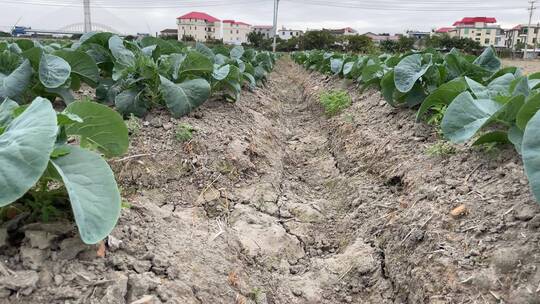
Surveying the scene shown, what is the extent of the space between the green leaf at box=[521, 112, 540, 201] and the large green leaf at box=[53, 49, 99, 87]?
353 centimetres

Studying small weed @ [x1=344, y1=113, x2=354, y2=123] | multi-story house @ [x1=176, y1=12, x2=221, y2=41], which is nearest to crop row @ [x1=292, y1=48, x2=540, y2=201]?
small weed @ [x1=344, y1=113, x2=354, y2=123]

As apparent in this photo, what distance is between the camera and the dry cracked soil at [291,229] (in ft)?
5.86

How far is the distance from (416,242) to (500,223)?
1.58 ft

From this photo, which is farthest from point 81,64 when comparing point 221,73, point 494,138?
point 494,138

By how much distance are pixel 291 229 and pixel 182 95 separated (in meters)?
1.70

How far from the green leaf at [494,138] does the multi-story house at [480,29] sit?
88889mm

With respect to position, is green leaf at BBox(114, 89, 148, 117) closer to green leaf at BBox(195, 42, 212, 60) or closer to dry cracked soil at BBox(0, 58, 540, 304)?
dry cracked soil at BBox(0, 58, 540, 304)

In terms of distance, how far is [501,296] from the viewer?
1.83 metres

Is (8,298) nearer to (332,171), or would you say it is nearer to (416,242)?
(416,242)

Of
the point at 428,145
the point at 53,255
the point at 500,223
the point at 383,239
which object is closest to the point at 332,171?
the point at 428,145

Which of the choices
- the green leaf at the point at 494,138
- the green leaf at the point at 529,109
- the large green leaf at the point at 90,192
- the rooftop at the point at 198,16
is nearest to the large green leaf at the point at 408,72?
the green leaf at the point at 494,138

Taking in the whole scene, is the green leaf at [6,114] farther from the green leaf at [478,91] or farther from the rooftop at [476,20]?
the rooftop at [476,20]

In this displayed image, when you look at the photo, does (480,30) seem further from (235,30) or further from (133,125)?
(133,125)

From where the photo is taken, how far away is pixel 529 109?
2.14 meters
